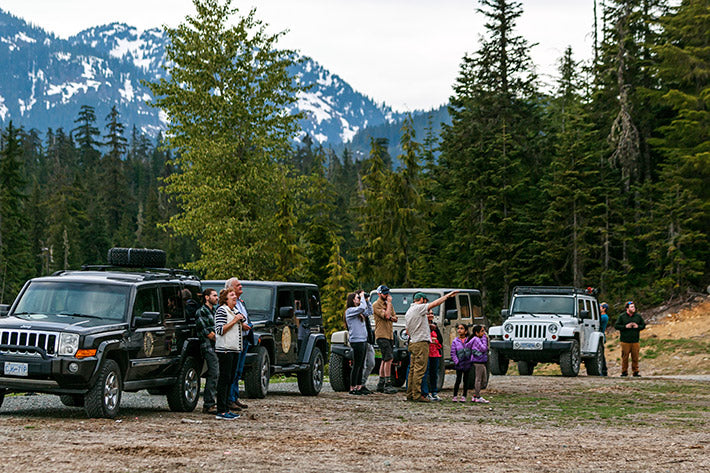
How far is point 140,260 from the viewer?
1548 centimetres

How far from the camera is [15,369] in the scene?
1176 cm

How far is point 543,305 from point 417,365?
1038 centimetres

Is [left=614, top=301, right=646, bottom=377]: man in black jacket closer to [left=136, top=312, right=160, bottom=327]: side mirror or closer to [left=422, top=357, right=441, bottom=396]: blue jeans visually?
[left=422, top=357, right=441, bottom=396]: blue jeans

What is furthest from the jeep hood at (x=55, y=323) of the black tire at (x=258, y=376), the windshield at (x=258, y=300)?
the windshield at (x=258, y=300)

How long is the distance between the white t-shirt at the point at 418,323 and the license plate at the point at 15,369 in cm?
711

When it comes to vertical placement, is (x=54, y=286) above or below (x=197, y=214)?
below

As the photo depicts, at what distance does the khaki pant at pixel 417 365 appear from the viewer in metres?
16.6

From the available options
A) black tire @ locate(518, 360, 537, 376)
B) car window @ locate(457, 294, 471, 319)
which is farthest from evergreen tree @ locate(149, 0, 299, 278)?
car window @ locate(457, 294, 471, 319)

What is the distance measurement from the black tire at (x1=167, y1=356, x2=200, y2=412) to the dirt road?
283 millimetres

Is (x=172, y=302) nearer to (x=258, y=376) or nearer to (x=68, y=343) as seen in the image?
(x=68, y=343)

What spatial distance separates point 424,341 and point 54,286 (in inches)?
266

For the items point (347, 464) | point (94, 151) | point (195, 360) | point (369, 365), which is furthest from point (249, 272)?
point (94, 151)

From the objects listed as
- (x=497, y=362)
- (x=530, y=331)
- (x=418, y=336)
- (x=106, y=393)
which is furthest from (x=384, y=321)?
(x=497, y=362)

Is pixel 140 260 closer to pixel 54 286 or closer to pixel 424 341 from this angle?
pixel 54 286
